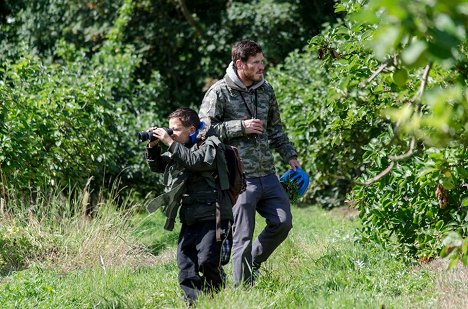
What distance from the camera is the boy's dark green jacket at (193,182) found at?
534cm

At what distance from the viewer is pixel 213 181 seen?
5.48 metres

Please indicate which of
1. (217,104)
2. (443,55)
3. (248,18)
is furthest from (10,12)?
(443,55)

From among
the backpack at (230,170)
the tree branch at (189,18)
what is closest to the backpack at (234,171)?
the backpack at (230,170)

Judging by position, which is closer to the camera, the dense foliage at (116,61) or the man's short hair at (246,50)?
the man's short hair at (246,50)

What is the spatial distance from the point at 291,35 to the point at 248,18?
0.92m

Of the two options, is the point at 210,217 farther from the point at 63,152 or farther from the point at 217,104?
the point at 63,152

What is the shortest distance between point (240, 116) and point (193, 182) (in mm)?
757

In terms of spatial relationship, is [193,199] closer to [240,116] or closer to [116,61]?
[240,116]

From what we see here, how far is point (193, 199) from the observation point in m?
5.43

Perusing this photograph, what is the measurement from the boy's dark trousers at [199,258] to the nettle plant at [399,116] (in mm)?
1055

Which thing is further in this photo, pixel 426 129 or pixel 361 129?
pixel 361 129

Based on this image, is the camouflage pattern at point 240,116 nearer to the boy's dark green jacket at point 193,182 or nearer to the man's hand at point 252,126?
the man's hand at point 252,126

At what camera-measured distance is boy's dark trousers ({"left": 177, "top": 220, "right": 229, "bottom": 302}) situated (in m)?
5.38

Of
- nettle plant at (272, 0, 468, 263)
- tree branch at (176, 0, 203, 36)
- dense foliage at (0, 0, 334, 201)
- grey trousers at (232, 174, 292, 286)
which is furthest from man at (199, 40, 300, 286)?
tree branch at (176, 0, 203, 36)
